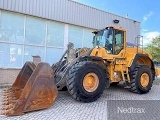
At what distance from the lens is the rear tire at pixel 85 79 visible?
6.64 m

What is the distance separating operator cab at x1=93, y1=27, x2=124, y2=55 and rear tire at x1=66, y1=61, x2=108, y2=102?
5.00 feet

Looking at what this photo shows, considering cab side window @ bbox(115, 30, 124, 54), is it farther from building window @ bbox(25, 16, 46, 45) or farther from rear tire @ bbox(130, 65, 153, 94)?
building window @ bbox(25, 16, 46, 45)

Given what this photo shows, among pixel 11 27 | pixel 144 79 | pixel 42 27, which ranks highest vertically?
pixel 42 27

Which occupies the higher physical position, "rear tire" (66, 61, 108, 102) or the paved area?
"rear tire" (66, 61, 108, 102)

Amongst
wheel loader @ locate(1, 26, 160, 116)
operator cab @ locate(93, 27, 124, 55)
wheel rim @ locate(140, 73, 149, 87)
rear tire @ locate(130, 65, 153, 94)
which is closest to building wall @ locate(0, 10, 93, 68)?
wheel loader @ locate(1, 26, 160, 116)

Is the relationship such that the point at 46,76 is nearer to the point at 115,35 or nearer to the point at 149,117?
the point at 149,117

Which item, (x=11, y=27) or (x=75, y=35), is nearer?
(x=11, y=27)

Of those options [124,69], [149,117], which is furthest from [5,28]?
[149,117]

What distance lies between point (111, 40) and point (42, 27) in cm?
474

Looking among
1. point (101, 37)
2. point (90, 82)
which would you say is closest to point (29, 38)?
point (101, 37)

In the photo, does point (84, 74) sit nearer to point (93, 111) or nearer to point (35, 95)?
point (93, 111)

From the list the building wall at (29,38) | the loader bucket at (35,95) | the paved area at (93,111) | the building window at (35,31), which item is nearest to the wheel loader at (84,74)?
the loader bucket at (35,95)

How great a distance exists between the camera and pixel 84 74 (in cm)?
688

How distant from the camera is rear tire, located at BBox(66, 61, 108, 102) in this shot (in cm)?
664
